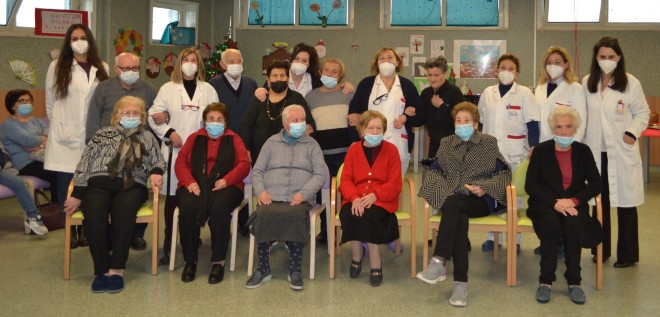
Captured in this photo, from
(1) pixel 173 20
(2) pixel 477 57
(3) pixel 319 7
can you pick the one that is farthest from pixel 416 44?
(1) pixel 173 20

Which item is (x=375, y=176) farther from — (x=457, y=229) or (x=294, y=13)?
(x=294, y=13)

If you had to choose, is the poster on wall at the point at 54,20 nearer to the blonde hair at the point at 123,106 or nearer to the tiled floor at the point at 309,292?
the tiled floor at the point at 309,292

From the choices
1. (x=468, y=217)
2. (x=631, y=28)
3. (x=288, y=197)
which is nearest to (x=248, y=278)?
(x=288, y=197)

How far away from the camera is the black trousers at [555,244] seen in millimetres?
4078

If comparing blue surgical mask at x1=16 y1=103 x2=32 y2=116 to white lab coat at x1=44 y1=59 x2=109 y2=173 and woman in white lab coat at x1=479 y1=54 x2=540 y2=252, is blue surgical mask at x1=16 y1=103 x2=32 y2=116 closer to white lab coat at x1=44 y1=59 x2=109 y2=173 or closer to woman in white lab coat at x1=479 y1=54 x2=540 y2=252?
white lab coat at x1=44 y1=59 x2=109 y2=173

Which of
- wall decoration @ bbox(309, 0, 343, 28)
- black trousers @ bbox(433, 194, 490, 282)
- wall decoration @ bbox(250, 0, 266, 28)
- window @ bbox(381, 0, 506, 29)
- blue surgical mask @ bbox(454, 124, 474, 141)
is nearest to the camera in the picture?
black trousers @ bbox(433, 194, 490, 282)

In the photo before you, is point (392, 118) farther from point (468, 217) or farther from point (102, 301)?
point (102, 301)

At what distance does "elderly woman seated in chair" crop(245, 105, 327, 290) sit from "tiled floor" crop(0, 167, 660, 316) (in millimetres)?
214

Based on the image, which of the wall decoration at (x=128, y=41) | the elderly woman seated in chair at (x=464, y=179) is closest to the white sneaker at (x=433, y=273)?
the elderly woman seated in chair at (x=464, y=179)

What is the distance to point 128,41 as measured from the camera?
29.6ft

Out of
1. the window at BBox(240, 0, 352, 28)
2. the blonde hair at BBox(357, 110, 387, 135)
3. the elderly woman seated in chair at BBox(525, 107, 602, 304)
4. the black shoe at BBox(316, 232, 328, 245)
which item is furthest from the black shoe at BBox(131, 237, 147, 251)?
the window at BBox(240, 0, 352, 28)

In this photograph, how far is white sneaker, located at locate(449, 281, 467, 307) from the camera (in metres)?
3.92

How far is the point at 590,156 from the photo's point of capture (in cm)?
428

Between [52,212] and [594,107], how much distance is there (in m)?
4.12
